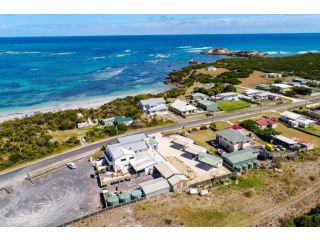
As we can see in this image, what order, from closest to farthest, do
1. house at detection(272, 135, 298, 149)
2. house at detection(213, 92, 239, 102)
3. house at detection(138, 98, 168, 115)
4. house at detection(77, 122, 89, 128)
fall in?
house at detection(272, 135, 298, 149) < house at detection(77, 122, 89, 128) < house at detection(138, 98, 168, 115) < house at detection(213, 92, 239, 102)

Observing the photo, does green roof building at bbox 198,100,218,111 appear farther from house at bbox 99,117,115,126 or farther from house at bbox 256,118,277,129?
house at bbox 99,117,115,126

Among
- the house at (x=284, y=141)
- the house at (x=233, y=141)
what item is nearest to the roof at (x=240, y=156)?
the house at (x=233, y=141)

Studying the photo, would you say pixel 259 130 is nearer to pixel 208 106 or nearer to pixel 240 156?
pixel 240 156

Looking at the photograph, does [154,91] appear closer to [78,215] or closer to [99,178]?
[99,178]

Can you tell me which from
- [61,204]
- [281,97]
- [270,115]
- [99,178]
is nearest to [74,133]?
[99,178]

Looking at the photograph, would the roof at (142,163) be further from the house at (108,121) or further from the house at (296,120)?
the house at (296,120)

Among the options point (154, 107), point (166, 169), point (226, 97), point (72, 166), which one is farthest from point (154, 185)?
point (226, 97)

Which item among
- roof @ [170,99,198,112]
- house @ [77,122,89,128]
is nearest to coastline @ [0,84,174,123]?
house @ [77,122,89,128]
